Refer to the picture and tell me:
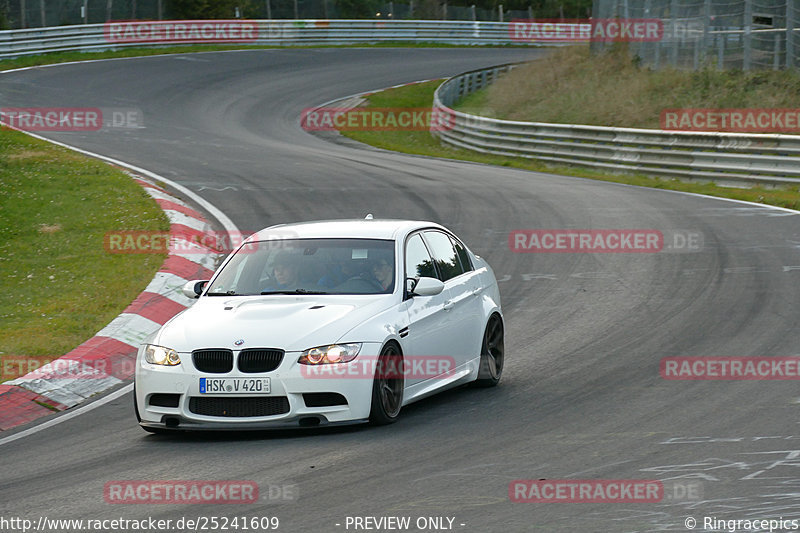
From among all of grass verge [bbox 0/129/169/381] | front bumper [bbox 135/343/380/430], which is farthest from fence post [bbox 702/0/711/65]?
front bumper [bbox 135/343/380/430]

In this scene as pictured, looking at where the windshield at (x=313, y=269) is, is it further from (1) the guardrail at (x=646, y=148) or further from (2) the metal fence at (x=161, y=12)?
(2) the metal fence at (x=161, y=12)

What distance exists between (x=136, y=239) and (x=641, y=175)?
13.7 meters

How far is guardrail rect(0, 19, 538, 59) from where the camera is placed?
45.3 metres

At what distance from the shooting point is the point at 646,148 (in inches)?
1037

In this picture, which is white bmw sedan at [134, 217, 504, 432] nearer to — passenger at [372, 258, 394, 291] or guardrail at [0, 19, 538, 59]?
passenger at [372, 258, 394, 291]

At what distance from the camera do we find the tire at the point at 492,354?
1012 centimetres

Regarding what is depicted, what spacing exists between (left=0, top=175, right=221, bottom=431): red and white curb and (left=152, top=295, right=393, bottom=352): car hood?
185 cm

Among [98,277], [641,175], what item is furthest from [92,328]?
[641,175]

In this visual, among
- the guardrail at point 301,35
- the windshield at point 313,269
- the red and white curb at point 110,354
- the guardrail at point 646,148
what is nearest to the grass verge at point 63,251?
the red and white curb at point 110,354

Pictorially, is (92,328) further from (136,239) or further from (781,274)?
(781,274)

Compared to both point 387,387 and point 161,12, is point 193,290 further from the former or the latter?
point 161,12

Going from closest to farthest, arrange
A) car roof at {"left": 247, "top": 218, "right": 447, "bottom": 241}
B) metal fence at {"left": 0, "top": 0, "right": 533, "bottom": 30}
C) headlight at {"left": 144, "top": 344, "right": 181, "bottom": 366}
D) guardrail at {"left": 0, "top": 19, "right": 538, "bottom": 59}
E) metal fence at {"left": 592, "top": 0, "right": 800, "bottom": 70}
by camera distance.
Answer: headlight at {"left": 144, "top": 344, "right": 181, "bottom": 366} → car roof at {"left": 247, "top": 218, "right": 447, "bottom": 241} → metal fence at {"left": 592, "top": 0, "right": 800, "bottom": 70} → guardrail at {"left": 0, "top": 19, "right": 538, "bottom": 59} → metal fence at {"left": 0, "top": 0, "right": 533, "bottom": 30}

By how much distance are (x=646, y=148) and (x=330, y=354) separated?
19.3 m

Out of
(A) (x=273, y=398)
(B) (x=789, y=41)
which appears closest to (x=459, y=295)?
(A) (x=273, y=398)
